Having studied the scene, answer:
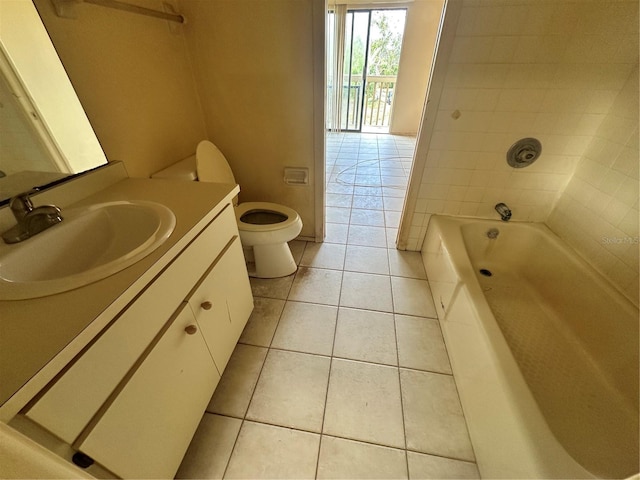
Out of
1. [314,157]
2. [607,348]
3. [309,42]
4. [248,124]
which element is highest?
[309,42]

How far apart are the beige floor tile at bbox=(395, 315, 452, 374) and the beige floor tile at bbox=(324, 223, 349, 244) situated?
33.1 inches

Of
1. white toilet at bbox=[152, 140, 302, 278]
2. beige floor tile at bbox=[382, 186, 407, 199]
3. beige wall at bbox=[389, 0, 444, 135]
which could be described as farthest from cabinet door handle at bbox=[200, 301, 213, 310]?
beige wall at bbox=[389, 0, 444, 135]

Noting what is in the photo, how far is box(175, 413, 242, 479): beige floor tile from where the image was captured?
94 centimetres

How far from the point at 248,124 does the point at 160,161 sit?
22.6 inches

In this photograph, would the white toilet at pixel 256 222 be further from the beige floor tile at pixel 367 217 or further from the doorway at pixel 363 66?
the doorway at pixel 363 66

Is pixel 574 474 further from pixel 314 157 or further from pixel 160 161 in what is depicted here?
pixel 160 161

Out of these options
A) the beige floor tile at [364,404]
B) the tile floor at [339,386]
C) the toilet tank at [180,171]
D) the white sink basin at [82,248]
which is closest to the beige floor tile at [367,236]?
the tile floor at [339,386]

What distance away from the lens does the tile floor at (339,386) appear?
3.17ft

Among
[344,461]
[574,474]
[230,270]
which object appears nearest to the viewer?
[574,474]

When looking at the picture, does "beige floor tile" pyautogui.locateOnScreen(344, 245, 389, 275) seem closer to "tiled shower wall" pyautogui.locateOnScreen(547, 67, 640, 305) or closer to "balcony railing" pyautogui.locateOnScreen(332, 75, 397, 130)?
"tiled shower wall" pyautogui.locateOnScreen(547, 67, 640, 305)

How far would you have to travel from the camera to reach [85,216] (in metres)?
0.84

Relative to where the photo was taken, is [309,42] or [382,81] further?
[382,81]

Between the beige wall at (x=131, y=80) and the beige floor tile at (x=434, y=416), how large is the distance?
1631 millimetres

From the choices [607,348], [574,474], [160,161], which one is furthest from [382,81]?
[574,474]
